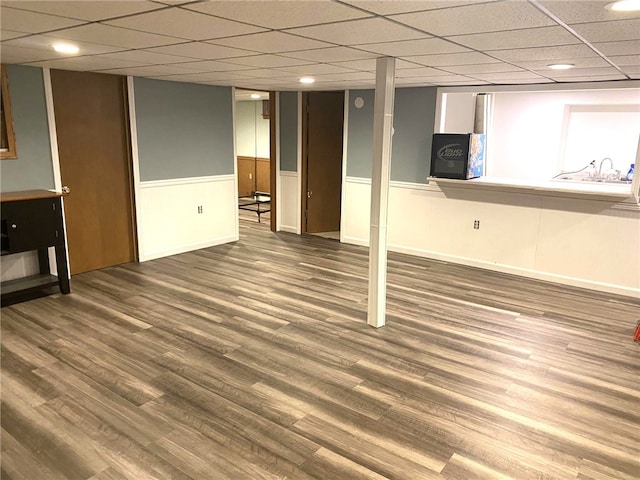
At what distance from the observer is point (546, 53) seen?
331cm

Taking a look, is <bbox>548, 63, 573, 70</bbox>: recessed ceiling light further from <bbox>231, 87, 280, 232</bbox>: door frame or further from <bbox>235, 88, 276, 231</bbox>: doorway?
<bbox>235, 88, 276, 231</bbox>: doorway

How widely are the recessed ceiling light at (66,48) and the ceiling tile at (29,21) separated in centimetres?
50

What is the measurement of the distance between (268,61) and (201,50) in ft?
2.17

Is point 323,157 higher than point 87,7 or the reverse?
the reverse

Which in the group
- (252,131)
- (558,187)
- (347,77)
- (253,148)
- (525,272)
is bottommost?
(525,272)

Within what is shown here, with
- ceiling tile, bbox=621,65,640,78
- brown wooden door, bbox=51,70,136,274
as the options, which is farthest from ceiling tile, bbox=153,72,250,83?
ceiling tile, bbox=621,65,640,78

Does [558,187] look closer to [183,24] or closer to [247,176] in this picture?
[183,24]

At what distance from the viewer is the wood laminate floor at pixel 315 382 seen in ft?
8.01

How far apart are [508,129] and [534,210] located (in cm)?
199

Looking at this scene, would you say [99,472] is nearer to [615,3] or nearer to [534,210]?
[615,3]

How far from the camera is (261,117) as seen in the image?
10.8 m

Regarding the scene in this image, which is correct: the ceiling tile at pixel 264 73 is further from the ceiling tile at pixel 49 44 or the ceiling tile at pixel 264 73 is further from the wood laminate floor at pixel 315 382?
the wood laminate floor at pixel 315 382

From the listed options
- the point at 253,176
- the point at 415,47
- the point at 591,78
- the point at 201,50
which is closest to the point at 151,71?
the point at 201,50

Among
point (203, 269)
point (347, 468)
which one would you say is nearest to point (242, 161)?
point (203, 269)
